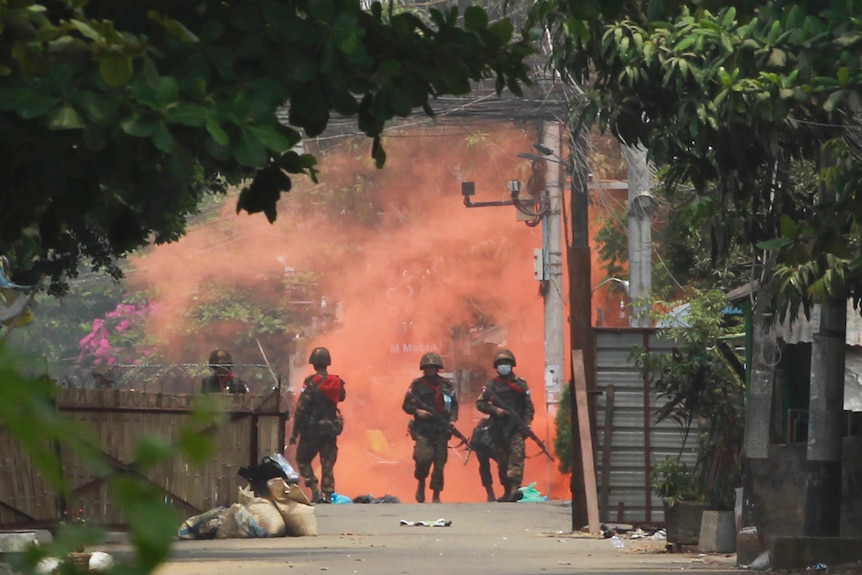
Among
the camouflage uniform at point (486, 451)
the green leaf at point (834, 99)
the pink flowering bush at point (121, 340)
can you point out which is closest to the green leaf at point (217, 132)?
the green leaf at point (834, 99)

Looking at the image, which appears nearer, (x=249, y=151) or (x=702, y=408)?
(x=249, y=151)

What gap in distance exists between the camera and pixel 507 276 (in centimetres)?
4634

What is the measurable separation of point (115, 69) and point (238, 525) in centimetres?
1263

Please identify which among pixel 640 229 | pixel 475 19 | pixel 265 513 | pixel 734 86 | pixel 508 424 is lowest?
pixel 265 513

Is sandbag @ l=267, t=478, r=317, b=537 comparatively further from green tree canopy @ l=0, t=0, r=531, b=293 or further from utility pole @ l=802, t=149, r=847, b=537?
green tree canopy @ l=0, t=0, r=531, b=293

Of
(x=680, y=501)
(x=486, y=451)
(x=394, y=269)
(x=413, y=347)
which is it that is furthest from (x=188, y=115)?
(x=394, y=269)

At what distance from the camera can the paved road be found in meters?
11.1

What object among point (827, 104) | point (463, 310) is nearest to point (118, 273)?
point (827, 104)

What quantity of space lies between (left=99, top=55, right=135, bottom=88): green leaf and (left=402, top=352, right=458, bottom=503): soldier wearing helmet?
20198mm

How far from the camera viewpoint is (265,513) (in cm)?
1559

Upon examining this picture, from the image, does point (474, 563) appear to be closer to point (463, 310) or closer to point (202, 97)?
point (202, 97)

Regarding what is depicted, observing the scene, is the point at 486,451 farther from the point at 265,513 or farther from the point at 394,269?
the point at 394,269

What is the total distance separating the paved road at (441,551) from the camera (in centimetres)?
1111

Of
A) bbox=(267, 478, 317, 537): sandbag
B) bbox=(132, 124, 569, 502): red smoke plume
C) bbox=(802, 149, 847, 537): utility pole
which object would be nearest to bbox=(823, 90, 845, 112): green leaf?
bbox=(802, 149, 847, 537): utility pole
